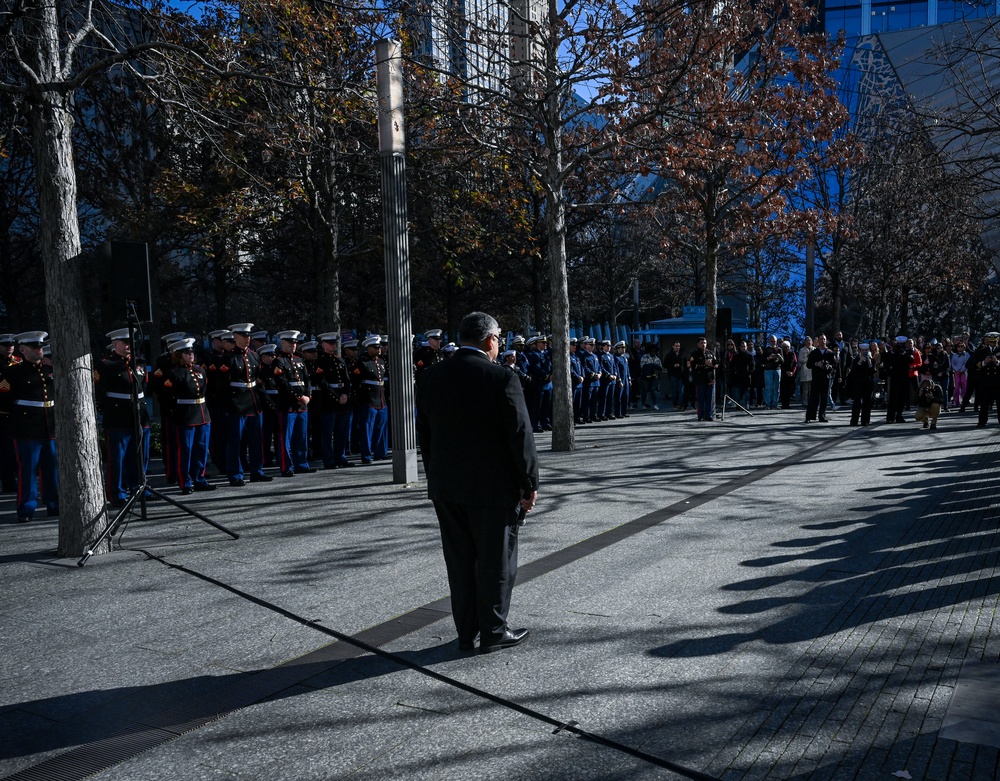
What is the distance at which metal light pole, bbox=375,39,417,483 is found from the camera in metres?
12.1

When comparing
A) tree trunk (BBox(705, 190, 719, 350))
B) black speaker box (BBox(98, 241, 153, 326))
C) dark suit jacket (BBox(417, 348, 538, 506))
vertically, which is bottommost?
dark suit jacket (BBox(417, 348, 538, 506))

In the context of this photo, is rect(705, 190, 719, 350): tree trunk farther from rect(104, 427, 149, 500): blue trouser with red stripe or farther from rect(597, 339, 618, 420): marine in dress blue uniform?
rect(104, 427, 149, 500): blue trouser with red stripe

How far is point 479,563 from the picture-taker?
5215 mm

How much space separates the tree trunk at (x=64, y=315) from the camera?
7957 mm

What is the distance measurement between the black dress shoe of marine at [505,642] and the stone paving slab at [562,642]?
10 centimetres

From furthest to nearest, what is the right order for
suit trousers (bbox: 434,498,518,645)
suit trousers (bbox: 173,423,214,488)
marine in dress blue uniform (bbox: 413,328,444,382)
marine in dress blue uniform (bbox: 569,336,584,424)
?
1. marine in dress blue uniform (bbox: 569,336,584,424)
2. marine in dress blue uniform (bbox: 413,328,444,382)
3. suit trousers (bbox: 173,423,214,488)
4. suit trousers (bbox: 434,498,518,645)

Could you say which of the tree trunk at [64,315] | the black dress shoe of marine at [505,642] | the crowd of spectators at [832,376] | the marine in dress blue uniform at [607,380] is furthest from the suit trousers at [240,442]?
the crowd of spectators at [832,376]

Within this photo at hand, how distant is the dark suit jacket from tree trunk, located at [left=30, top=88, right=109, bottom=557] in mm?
4341

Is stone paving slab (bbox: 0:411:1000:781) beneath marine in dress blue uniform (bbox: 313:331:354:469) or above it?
beneath

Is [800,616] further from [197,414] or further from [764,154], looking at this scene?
[764,154]

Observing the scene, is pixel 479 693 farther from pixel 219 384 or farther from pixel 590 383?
pixel 590 383

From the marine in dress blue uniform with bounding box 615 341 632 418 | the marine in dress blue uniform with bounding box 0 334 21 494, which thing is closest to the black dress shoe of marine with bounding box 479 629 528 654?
the marine in dress blue uniform with bounding box 0 334 21 494

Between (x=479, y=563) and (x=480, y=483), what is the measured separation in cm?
47

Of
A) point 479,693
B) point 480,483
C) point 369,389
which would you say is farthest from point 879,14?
point 479,693
